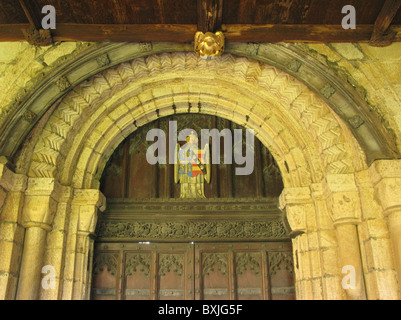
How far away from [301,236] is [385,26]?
8.66 ft

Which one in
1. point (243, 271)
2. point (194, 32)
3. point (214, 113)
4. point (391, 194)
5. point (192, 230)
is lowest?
point (243, 271)

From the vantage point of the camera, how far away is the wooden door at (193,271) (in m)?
5.67

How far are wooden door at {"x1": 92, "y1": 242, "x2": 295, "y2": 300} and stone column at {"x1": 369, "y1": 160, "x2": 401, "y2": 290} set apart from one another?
163cm

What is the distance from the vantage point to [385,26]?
456 centimetres

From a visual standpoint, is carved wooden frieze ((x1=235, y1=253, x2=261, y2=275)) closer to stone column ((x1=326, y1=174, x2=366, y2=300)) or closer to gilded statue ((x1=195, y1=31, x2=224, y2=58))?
stone column ((x1=326, y1=174, x2=366, y2=300))

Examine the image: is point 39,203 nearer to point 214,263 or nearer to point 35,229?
point 35,229

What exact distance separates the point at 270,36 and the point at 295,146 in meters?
1.71

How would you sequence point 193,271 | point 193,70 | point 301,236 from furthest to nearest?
point 193,70
point 193,271
point 301,236

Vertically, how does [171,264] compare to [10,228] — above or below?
below

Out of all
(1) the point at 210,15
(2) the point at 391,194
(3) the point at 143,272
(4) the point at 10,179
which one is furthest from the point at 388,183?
(4) the point at 10,179

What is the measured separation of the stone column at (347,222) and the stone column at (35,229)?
337cm

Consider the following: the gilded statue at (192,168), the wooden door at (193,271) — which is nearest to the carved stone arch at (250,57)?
the gilded statue at (192,168)

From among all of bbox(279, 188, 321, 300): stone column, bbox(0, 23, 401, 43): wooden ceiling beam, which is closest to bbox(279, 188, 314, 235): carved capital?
bbox(279, 188, 321, 300): stone column

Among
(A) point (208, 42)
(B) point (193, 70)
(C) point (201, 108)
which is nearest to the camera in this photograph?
(A) point (208, 42)
